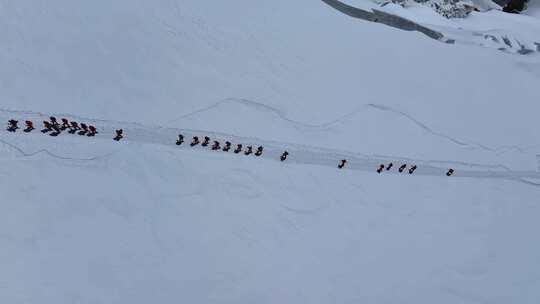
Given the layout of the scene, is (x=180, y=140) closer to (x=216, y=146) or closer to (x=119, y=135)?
(x=216, y=146)

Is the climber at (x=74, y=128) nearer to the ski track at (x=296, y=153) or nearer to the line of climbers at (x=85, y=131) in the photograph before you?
the line of climbers at (x=85, y=131)

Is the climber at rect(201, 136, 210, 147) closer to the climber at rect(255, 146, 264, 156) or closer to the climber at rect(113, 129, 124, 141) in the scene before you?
the climber at rect(255, 146, 264, 156)

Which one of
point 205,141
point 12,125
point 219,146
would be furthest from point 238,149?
point 12,125

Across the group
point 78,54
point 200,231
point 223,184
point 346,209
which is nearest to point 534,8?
point 346,209

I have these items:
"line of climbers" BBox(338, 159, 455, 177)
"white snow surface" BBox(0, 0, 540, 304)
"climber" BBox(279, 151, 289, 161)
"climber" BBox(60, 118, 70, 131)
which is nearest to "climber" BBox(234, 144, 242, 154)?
"white snow surface" BBox(0, 0, 540, 304)

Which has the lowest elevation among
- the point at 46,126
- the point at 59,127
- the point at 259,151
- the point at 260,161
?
the point at 260,161

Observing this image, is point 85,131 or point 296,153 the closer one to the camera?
point 85,131
